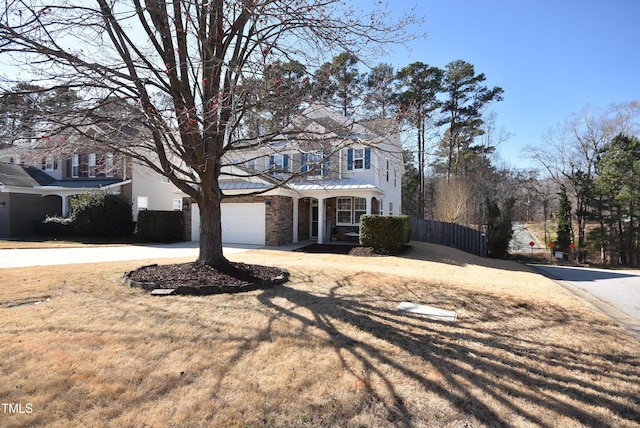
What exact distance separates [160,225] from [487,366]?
664 inches

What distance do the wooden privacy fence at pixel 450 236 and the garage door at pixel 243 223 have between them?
8636 millimetres

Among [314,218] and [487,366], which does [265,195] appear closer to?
[314,218]

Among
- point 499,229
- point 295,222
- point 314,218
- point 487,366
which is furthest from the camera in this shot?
point 499,229

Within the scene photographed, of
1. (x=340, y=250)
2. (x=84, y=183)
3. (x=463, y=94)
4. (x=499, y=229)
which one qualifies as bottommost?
(x=340, y=250)

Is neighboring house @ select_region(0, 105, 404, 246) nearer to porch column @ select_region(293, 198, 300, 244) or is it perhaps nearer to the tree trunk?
porch column @ select_region(293, 198, 300, 244)

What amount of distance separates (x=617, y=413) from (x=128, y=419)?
391 cm

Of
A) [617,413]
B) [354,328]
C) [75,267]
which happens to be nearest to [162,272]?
[75,267]

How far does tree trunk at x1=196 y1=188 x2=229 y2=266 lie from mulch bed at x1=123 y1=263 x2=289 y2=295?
20cm

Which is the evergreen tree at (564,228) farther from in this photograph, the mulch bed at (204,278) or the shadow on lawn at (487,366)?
the mulch bed at (204,278)

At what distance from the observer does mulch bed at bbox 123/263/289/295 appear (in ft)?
18.4

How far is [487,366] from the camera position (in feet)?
11.1

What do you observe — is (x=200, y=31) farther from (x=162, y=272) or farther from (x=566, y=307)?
(x=566, y=307)

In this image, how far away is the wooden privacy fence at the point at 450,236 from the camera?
61.7ft

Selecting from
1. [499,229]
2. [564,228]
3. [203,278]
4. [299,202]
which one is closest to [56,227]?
[299,202]
